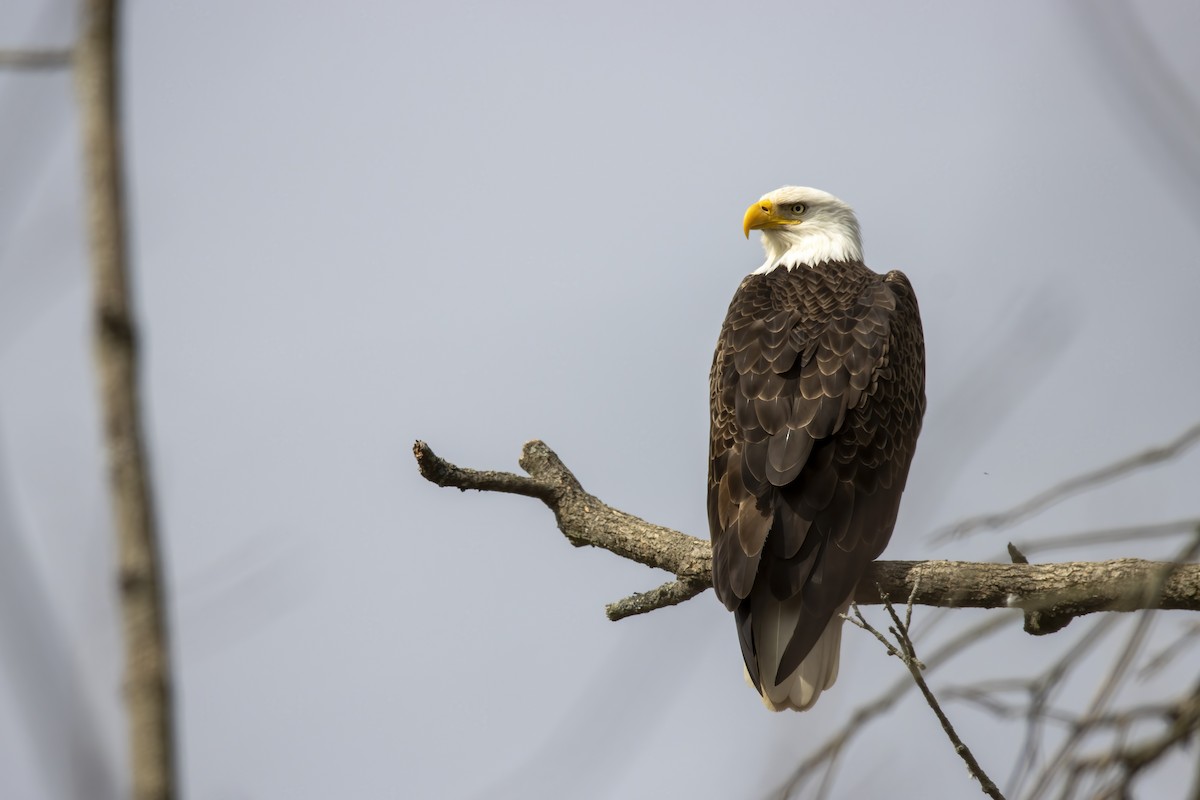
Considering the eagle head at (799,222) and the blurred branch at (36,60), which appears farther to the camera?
the eagle head at (799,222)

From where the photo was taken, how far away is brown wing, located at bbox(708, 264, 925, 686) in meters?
6.39

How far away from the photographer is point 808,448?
256 inches

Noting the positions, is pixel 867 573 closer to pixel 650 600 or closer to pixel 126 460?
pixel 650 600

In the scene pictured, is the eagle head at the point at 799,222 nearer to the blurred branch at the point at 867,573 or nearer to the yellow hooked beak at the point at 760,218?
the yellow hooked beak at the point at 760,218

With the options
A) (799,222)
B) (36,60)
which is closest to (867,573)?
(799,222)

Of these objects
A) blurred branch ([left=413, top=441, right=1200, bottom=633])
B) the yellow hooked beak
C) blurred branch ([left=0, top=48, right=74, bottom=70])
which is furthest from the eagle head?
blurred branch ([left=0, top=48, right=74, bottom=70])

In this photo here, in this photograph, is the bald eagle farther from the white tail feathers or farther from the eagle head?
the eagle head

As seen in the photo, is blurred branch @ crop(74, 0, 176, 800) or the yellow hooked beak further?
the yellow hooked beak

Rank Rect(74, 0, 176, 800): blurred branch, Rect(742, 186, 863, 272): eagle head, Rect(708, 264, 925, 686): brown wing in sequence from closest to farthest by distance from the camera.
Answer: Rect(74, 0, 176, 800): blurred branch, Rect(708, 264, 925, 686): brown wing, Rect(742, 186, 863, 272): eagle head

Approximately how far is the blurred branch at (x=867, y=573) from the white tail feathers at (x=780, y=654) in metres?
0.33

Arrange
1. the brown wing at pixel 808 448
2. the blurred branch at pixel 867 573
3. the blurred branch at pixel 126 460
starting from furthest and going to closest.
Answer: the brown wing at pixel 808 448
the blurred branch at pixel 867 573
the blurred branch at pixel 126 460

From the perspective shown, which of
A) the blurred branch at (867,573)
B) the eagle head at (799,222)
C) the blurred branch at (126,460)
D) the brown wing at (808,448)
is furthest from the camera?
the eagle head at (799,222)

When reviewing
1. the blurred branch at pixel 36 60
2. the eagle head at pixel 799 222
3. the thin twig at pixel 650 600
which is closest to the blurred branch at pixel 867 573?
the thin twig at pixel 650 600

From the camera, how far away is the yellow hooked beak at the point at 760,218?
945cm
